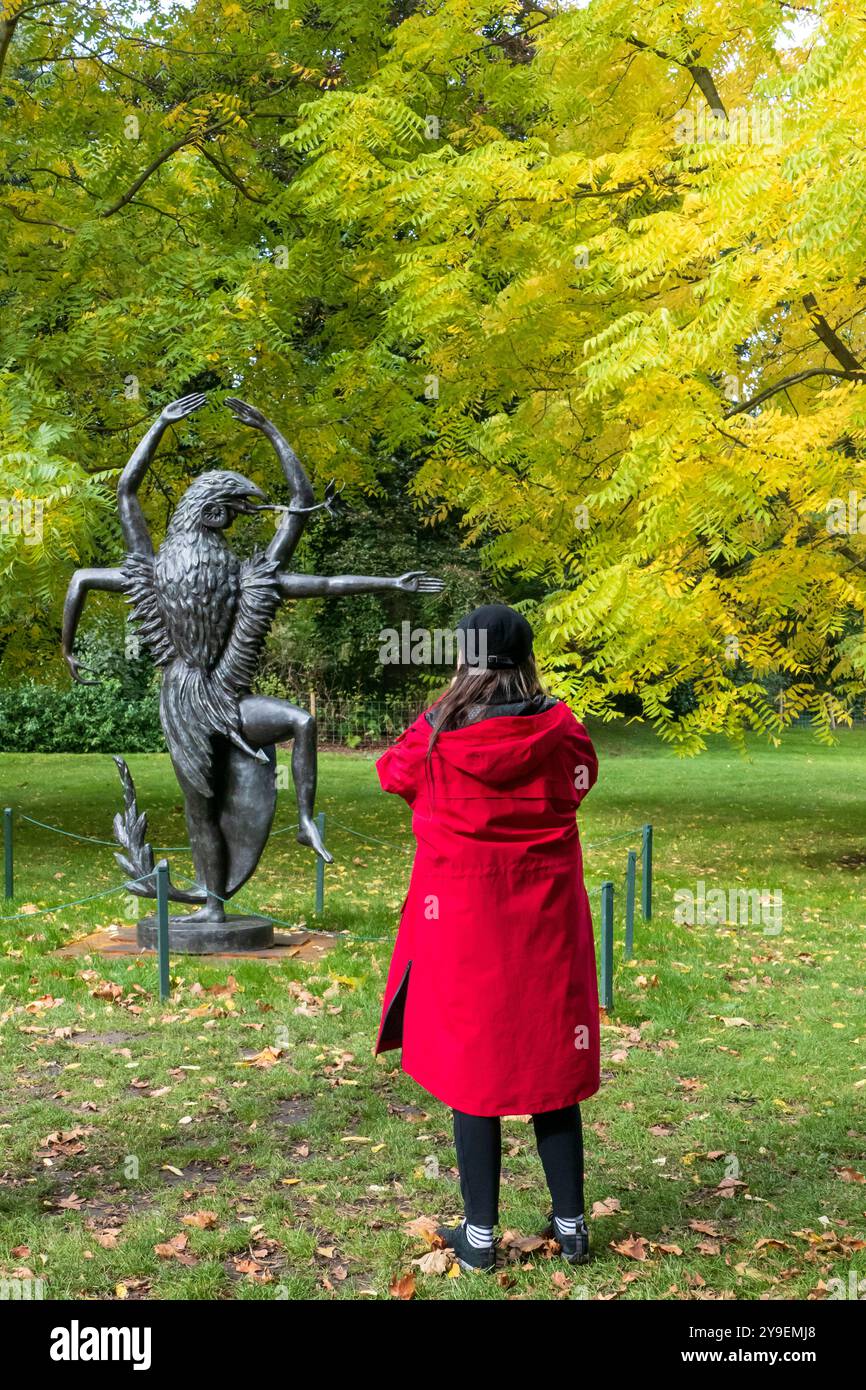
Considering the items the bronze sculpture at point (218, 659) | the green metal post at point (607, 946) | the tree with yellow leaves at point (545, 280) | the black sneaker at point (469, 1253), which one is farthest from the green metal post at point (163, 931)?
the tree with yellow leaves at point (545, 280)

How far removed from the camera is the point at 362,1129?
17.3ft

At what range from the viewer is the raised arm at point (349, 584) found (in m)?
7.57

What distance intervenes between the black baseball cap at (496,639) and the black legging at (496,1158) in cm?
136

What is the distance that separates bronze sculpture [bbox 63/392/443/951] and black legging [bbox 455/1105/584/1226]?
4.19m

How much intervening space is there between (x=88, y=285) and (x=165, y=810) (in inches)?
306

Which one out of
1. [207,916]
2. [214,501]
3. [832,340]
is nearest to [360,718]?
[832,340]

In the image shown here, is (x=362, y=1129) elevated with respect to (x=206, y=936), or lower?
lower

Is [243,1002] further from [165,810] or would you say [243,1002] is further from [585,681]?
[165,810]

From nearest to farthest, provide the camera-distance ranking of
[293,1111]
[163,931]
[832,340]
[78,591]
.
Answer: [293,1111], [163,931], [78,591], [832,340]

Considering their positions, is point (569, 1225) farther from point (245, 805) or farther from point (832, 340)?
point (832, 340)

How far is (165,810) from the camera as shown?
17312 millimetres

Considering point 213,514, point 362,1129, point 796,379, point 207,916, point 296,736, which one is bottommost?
point 362,1129

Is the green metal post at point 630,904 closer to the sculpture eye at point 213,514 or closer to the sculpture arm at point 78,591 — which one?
the sculpture eye at point 213,514

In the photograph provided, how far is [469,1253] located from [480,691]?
69.2 inches
